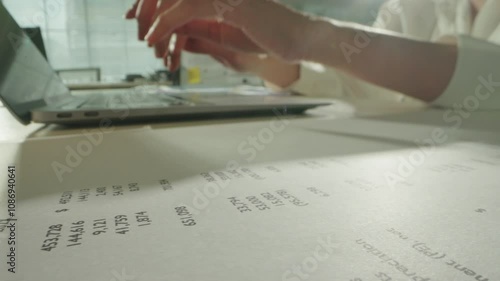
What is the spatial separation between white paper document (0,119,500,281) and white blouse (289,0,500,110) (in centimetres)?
32

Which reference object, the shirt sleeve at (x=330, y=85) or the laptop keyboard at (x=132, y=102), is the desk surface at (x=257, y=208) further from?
the shirt sleeve at (x=330, y=85)

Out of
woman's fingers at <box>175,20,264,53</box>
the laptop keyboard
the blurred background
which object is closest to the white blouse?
woman's fingers at <box>175,20,264,53</box>

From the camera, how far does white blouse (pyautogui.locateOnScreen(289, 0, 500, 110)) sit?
547 mm

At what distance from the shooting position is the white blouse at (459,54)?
547mm

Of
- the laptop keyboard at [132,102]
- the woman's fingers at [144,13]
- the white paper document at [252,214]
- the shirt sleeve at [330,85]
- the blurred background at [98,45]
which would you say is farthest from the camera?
the blurred background at [98,45]

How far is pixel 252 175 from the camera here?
0.72 ft

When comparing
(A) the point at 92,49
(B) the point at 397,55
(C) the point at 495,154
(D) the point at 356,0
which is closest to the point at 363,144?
(C) the point at 495,154

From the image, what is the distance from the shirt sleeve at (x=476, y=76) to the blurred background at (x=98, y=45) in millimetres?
1204

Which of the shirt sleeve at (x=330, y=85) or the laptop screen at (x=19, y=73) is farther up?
the laptop screen at (x=19, y=73)

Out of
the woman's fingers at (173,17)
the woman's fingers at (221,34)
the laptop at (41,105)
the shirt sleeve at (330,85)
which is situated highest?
the woman's fingers at (173,17)

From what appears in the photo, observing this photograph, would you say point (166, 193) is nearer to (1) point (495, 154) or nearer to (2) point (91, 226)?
(2) point (91, 226)

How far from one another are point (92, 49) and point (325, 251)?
7.50 ft

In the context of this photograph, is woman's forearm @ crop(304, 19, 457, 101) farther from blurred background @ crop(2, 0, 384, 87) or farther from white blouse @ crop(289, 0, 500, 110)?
blurred background @ crop(2, 0, 384, 87)

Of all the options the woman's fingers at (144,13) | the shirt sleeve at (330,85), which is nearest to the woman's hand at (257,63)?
the shirt sleeve at (330,85)
